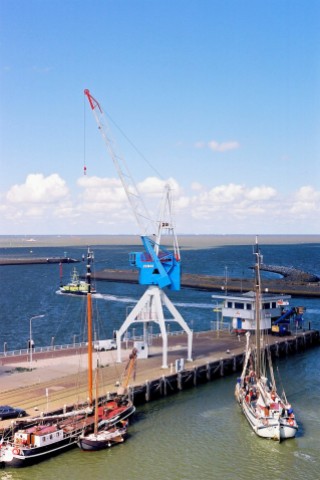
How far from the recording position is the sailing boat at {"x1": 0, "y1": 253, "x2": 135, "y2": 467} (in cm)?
4088

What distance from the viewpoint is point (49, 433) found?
138 ft

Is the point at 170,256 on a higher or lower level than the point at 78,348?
higher

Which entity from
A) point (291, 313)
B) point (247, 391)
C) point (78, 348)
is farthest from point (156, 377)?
point (291, 313)

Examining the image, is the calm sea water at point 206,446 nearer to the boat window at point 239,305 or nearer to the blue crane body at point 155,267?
the boat window at point 239,305

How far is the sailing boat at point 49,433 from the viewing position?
134 feet

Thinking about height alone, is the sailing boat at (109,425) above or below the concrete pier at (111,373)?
below

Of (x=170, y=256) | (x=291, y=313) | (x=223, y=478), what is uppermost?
(x=170, y=256)

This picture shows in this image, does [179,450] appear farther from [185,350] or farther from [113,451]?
[185,350]

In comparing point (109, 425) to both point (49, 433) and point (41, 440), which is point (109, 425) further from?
point (41, 440)

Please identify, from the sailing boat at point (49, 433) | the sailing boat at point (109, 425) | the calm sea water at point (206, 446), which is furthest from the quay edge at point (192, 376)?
the sailing boat at point (49, 433)

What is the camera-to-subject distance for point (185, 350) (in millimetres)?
70312

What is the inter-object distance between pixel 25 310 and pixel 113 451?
8281 centimetres

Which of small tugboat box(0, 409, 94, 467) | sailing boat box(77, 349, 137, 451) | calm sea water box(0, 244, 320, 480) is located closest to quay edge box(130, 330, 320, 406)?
calm sea water box(0, 244, 320, 480)

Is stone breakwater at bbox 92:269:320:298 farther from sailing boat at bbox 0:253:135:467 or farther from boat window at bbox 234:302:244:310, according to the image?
sailing boat at bbox 0:253:135:467
